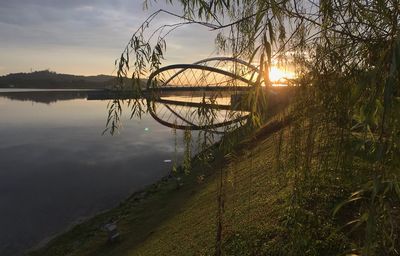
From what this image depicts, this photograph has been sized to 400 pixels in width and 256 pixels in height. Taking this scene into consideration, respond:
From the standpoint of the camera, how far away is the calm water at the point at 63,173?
18047 mm

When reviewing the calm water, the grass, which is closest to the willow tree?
the grass

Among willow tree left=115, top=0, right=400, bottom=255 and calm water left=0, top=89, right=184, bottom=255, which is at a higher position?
willow tree left=115, top=0, right=400, bottom=255

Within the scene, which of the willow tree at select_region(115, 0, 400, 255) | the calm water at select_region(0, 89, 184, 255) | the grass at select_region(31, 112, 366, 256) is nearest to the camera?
the willow tree at select_region(115, 0, 400, 255)

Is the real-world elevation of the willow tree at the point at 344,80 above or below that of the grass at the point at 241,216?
above

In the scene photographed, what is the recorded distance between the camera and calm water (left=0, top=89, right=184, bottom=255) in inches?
711

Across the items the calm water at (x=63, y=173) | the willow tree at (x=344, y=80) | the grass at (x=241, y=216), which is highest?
the willow tree at (x=344, y=80)

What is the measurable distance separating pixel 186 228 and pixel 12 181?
1672cm

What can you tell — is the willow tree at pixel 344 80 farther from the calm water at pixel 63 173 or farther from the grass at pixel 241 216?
the calm water at pixel 63 173

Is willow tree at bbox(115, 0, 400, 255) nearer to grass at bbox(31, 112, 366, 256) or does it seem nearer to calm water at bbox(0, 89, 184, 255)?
grass at bbox(31, 112, 366, 256)

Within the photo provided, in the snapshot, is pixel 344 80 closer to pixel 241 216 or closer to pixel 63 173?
pixel 241 216

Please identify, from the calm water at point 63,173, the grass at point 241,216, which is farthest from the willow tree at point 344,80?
the calm water at point 63,173

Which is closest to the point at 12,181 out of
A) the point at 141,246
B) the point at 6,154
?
the point at 6,154

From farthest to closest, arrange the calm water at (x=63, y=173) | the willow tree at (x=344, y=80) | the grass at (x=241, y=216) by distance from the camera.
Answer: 1. the calm water at (x=63, y=173)
2. the grass at (x=241, y=216)
3. the willow tree at (x=344, y=80)

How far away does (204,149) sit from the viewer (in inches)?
142
